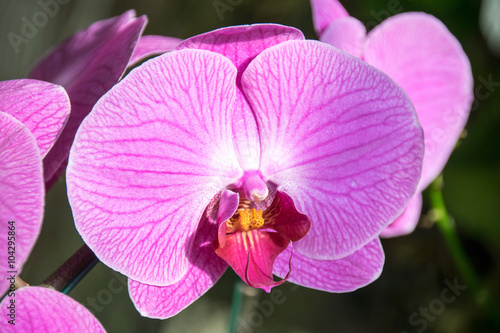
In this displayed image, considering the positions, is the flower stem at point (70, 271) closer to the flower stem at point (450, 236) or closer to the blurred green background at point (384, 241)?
the flower stem at point (450, 236)

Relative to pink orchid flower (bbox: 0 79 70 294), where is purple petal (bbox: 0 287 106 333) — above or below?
below

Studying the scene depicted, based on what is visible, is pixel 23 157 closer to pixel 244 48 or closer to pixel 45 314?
pixel 45 314

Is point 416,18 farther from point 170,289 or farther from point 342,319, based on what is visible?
point 342,319

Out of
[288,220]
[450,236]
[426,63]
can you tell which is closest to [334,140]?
[288,220]

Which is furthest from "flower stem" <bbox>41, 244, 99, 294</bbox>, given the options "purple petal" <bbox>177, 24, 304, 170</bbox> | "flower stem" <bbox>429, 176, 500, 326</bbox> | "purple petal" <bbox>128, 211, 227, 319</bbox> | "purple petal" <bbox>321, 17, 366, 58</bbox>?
"flower stem" <bbox>429, 176, 500, 326</bbox>

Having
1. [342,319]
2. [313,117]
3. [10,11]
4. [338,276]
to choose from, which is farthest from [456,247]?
[10,11]

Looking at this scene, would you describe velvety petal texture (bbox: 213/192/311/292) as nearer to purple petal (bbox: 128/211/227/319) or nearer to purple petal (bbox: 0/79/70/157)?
purple petal (bbox: 128/211/227/319)
